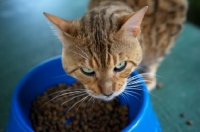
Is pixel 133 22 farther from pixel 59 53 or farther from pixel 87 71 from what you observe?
pixel 59 53

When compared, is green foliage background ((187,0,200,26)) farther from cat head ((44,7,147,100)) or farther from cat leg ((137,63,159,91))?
cat head ((44,7,147,100))

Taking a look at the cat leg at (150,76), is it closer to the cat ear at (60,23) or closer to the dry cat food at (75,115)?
the dry cat food at (75,115)

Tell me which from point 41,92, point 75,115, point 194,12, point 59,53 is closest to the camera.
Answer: point 75,115

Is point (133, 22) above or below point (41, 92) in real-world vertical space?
above

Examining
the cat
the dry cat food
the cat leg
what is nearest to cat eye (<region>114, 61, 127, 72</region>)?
the cat

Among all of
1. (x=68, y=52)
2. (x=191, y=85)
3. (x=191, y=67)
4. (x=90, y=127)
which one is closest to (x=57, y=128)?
(x=90, y=127)

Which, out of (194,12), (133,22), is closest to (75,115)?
(133,22)

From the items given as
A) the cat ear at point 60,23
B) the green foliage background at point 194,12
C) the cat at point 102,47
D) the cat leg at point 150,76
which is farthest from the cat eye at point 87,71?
the green foliage background at point 194,12

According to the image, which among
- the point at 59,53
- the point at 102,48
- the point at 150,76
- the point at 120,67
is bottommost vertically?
the point at 150,76
